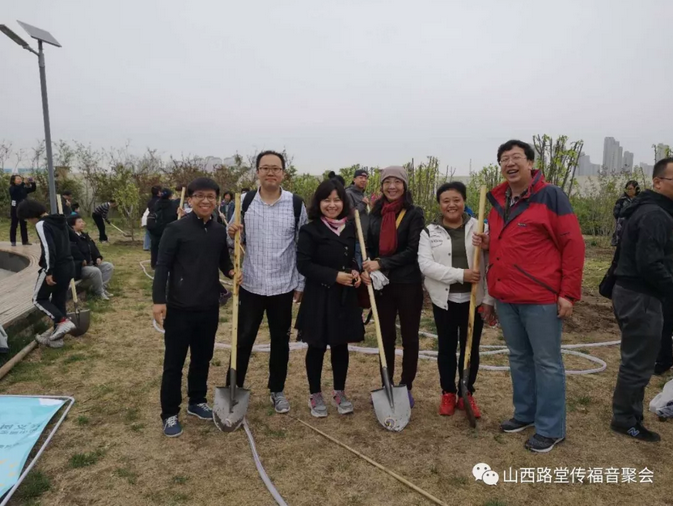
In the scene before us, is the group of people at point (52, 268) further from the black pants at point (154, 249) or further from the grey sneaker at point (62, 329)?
the black pants at point (154, 249)

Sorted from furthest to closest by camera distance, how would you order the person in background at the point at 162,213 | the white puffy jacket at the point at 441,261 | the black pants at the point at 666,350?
the person in background at the point at 162,213 < the black pants at the point at 666,350 < the white puffy jacket at the point at 441,261

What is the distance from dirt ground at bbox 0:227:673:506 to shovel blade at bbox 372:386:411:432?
0.07m

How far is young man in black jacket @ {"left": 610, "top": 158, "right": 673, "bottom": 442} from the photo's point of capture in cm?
286

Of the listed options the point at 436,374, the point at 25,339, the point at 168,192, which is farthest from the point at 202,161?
the point at 436,374

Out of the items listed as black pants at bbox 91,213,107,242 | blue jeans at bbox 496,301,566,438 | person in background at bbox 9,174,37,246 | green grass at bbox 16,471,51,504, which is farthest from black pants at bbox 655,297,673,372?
black pants at bbox 91,213,107,242

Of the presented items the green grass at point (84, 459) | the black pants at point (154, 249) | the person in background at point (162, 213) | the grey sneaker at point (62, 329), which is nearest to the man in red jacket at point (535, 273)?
the green grass at point (84, 459)

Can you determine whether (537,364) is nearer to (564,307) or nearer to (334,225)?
(564,307)

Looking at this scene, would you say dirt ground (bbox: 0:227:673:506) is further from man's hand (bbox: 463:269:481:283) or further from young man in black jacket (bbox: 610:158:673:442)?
man's hand (bbox: 463:269:481:283)

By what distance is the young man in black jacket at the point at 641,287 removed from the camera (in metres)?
2.86

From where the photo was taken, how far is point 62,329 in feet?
15.9

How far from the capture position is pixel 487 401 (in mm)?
3719

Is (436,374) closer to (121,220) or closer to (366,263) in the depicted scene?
(366,263)

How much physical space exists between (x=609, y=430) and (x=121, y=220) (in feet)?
64.6

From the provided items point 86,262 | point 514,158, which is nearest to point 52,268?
point 86,262
